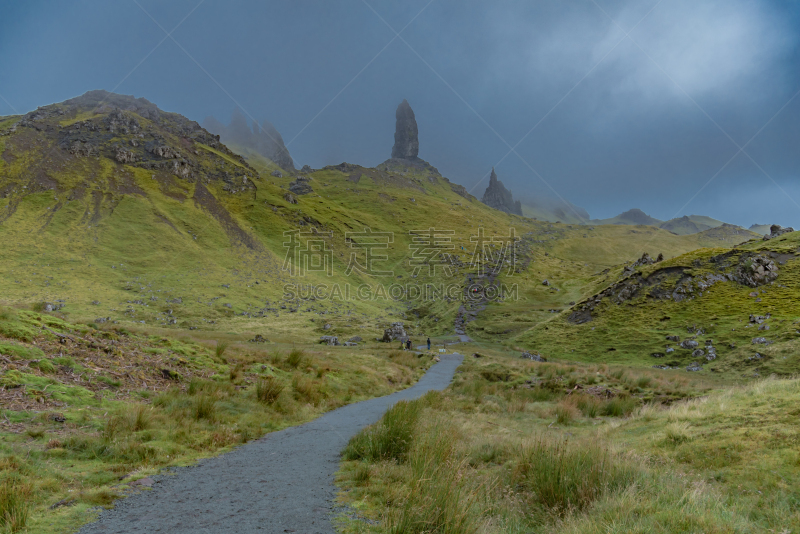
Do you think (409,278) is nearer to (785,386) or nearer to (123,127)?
(785,386)

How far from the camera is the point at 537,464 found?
6348mm

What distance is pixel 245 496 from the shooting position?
628cm

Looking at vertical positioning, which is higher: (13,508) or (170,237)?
(170,237)

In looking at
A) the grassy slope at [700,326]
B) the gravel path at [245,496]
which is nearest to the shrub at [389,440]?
the gravel path at [245,496]

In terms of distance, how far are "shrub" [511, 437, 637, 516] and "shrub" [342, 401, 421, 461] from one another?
118 inches

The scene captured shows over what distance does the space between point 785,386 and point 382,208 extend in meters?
168

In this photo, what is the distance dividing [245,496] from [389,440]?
353cm

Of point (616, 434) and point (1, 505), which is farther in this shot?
point (616, 434)

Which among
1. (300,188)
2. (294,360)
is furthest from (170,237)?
(300,188)

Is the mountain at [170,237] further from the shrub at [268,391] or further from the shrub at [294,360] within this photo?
the shrub at [268,391]

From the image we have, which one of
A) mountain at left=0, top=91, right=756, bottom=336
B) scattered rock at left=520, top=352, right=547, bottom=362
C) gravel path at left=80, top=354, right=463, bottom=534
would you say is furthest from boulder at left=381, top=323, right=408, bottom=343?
gravel path at left=80, top=354, right=463, bottom=534

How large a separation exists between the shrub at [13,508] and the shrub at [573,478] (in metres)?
7.33

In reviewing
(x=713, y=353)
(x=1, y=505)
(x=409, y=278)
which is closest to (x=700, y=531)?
(x=1, y=505)

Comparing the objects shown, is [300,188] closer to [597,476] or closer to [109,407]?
[109,407]
